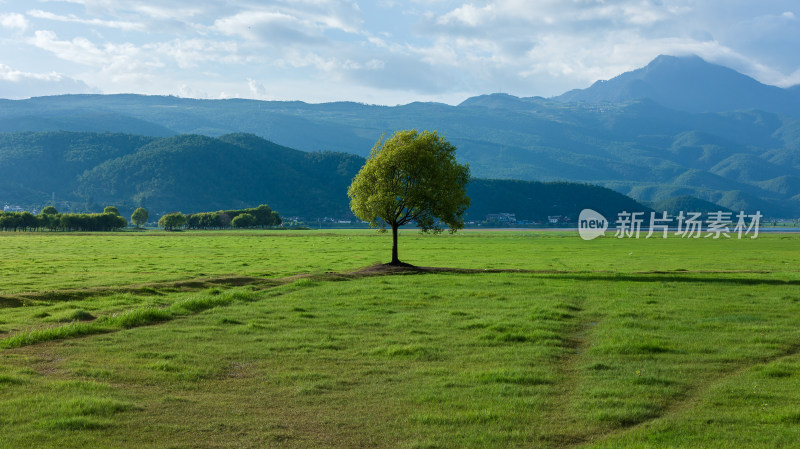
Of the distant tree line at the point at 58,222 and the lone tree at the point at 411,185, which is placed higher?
the lone tree at the point at 411,185

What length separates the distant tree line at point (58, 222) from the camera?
16975 cm

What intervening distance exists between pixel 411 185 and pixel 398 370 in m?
32.3

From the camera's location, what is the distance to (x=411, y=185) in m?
47.2

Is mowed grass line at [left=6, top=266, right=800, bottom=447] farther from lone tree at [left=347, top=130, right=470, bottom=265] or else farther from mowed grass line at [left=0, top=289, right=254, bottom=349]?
lone tree at [left=347, top=130, right=470, bottom=265]

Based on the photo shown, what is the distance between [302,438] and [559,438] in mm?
4564

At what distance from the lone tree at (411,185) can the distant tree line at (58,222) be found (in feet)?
492

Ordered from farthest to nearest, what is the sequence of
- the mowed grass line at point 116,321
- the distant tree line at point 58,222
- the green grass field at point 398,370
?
1. the distant tree line at point 58,222
2. the mowed grass line at point 116,321
3. the green grass field at point 398,370

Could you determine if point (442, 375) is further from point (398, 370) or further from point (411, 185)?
point (411, 185)

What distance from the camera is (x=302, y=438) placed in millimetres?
10734

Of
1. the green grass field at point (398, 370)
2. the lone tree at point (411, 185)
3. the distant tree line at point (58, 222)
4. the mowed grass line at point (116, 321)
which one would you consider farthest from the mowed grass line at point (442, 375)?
the distant tree line at point (58, 222)

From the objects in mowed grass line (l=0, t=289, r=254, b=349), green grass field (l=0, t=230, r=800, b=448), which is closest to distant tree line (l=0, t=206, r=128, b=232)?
green grass field (l=0, t=230, r=800, b=448)

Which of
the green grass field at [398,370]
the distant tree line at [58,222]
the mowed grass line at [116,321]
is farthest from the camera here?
the distant tree line at [58,222]

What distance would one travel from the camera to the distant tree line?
170 meters

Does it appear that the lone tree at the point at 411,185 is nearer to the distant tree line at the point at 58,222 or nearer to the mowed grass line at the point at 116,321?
the mowed grass line at the point at 116,321
